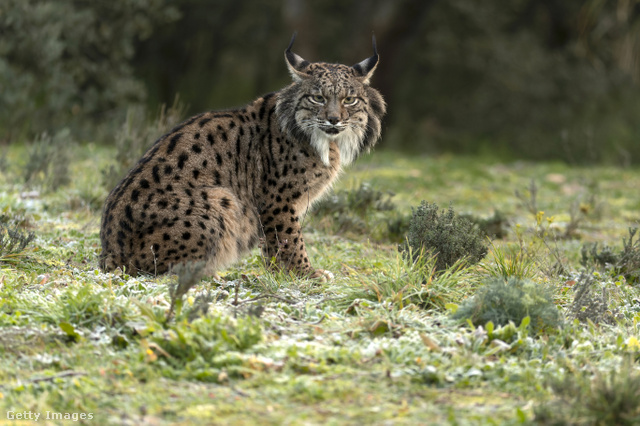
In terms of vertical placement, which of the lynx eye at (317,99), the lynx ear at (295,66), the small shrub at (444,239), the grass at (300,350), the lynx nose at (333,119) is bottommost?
the grass at (300,350)

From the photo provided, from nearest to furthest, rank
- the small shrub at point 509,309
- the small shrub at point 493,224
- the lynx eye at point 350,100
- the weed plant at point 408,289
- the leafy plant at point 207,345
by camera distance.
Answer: the leafy plant at point 207,345, the small shrub at point 509,309, the weed plant at point 408,289, the lynx eye at point 350,100, the small shrub at point 493,224

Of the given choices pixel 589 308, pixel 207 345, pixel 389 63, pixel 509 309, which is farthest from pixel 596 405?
pixel 389 63

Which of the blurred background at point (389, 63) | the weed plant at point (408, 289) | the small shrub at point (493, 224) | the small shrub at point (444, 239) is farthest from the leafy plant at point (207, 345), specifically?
the blurred background at point (389, 63)

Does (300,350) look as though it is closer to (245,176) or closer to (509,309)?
(509,309)

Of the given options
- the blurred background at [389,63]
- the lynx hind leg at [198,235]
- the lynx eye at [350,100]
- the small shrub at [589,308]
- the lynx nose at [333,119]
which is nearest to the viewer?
the small shrub at [589,308]

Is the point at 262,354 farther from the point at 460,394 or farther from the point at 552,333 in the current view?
the point at 552,333

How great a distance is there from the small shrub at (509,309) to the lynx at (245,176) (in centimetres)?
161

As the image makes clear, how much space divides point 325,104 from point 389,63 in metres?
12.2

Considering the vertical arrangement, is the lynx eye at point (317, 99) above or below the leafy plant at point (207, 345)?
above

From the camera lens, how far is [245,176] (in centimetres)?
600

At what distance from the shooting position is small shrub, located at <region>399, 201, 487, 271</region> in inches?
225

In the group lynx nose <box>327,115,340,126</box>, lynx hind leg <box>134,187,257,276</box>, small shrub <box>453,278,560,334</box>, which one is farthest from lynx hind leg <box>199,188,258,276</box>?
small shrub <box>453,278,560,334</box>

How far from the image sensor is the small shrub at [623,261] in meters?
6.34

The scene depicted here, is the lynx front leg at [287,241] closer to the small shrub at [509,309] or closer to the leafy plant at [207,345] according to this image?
the small shrub at [509,309]
